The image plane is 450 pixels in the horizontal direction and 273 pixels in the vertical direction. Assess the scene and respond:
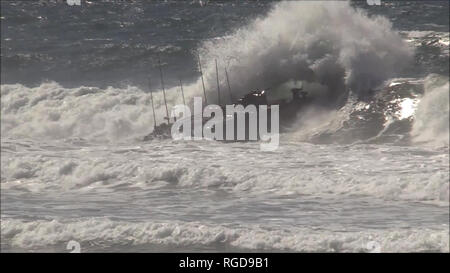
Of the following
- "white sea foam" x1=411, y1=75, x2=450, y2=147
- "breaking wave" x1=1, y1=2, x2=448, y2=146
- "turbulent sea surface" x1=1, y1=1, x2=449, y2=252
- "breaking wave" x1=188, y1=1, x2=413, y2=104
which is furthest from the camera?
"breaking wave" x1=188, y1=1, x2=413, y2=104

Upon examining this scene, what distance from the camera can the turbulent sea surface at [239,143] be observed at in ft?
55.7

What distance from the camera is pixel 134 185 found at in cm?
2152

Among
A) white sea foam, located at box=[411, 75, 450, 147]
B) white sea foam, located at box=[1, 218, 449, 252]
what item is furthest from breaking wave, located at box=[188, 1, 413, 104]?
white sea foam, located at box=[1, 218, 449, 252]

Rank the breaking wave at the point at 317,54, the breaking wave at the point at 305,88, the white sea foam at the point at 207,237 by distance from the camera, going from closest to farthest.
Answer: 1. the white sea foam at the point at 207,237
2. the breaking wave at the point at 305,88
3. the breaking wave at the point at 317,54

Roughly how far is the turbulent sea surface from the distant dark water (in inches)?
5.6

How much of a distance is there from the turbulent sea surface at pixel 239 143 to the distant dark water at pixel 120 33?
0.14 m

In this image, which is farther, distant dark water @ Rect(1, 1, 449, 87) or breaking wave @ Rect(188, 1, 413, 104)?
distant dark water @ Rect(1, 1, 449, 87)

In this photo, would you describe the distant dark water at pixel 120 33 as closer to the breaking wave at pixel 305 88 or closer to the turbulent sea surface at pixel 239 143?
the turbulent sea surface at pixel 239 143

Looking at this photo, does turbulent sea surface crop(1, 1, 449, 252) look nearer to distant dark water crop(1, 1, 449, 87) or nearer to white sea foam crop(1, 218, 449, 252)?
white sea foam crop(1, 218, 449, 252)

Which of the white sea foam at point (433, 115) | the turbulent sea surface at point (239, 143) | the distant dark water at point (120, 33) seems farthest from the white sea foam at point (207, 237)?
the distant dark water at point (120, 33)

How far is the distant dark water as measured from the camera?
125ft
